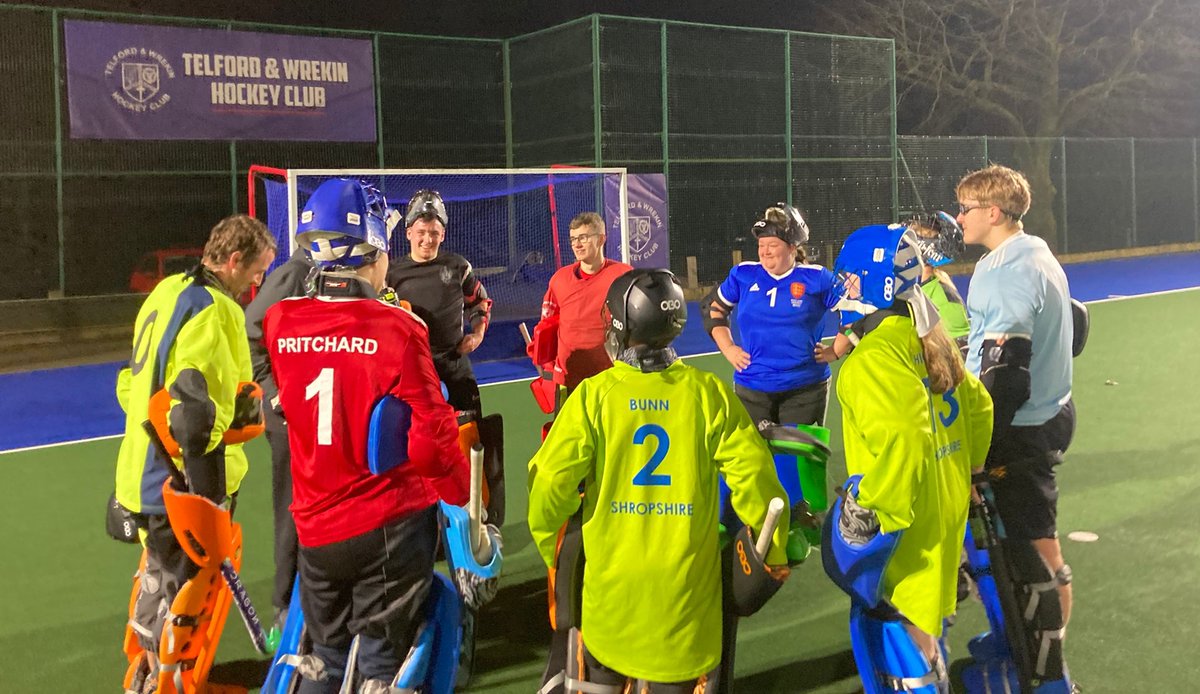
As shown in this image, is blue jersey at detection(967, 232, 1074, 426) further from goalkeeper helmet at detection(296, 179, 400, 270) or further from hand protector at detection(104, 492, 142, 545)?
hand protector at detection(104, 492, 142, 545)

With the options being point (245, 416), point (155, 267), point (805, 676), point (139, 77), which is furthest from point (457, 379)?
point (155, 267)

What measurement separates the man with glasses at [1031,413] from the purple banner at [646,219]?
1210 centimetres

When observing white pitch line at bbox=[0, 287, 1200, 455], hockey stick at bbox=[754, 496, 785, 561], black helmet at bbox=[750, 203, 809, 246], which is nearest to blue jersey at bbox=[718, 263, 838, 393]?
black helmet at bbox=[750, 203, 809, 246]

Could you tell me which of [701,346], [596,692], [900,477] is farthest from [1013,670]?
[701,346]

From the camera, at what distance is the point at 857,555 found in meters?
3.30

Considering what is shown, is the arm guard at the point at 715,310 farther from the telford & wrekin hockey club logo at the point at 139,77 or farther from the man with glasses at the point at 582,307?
the telford & wrekin hockey club logo at the point at 139,77

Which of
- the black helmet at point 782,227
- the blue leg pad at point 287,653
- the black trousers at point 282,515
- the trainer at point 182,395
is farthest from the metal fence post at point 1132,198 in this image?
the blue leg pad at point 287,653

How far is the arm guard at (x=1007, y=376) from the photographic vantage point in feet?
13.2

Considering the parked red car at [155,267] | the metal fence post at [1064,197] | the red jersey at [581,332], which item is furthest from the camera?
the metal fence post at [1064,197]

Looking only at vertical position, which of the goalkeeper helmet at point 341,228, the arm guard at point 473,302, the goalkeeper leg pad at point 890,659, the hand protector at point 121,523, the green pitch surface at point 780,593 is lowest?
the green pitch surface at point 780,593

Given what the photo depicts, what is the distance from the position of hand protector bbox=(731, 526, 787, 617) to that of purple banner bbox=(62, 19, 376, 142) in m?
15.5

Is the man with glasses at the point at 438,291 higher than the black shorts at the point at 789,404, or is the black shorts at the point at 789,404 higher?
the man with glasses at the point at 438,291

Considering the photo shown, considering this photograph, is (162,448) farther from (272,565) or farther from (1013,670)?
(1013,670)

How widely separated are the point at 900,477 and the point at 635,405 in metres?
0.80
